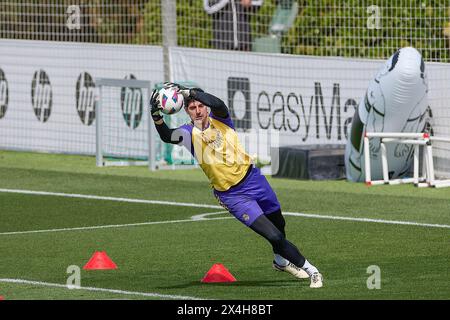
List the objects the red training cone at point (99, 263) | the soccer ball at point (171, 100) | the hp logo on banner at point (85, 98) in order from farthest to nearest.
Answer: the hp logo on banner at point (85, 98), the red training cone at point (99, 263), the soccer ball at point (171, 100)

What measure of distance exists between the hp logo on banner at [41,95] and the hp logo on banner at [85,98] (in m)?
0.67

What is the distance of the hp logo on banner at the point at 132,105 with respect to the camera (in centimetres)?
2200

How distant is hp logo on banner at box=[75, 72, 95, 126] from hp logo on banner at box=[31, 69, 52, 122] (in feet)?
2.19

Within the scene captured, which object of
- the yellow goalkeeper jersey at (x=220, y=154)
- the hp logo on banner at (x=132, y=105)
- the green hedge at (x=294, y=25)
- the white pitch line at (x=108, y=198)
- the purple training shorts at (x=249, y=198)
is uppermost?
the green hedge at (x=294, y=25)

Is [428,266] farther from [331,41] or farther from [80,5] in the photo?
[80,5]

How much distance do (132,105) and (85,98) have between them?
76.4 inches

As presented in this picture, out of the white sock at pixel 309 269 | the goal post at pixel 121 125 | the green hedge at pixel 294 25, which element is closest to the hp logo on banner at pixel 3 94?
the green hedge at pixel 294 25

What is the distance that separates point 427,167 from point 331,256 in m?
5.98

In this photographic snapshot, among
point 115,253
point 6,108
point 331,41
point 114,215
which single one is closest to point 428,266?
point 115,253

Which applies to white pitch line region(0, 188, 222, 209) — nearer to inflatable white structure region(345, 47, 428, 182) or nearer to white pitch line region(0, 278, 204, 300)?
inflatable white structure region(345, 47, 428, 182)

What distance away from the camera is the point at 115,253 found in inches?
537

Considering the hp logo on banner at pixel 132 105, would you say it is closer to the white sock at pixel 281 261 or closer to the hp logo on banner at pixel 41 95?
the hp logo on banner at pixel 41 95

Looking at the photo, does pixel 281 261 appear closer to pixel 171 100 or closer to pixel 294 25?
pixel 171 100

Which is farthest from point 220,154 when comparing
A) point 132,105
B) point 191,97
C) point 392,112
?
point 132,105
